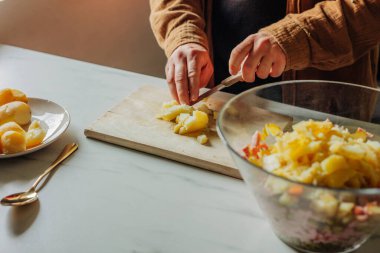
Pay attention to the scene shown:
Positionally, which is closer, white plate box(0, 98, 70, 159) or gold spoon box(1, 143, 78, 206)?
gold spoon box(1, 143, 78, 206)

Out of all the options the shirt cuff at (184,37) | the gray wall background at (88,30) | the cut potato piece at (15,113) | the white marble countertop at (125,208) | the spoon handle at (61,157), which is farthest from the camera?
the gray wall background at (88,30)

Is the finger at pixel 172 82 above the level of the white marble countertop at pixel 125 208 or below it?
above

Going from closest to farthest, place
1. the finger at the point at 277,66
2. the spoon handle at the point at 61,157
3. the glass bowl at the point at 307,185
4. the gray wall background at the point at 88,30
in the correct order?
the glass bowl at the point at 307,185 → the spoon handle at the point at 61,157 → the finger at the point at 277,66 → the gray wall background at the point at 88,30

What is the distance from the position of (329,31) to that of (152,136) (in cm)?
50

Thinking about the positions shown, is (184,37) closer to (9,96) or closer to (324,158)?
(9,96)

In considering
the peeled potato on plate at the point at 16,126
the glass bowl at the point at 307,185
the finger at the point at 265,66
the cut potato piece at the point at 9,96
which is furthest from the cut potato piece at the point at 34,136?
the finger at the point at 265,66

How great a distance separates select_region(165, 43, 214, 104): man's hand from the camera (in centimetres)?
103

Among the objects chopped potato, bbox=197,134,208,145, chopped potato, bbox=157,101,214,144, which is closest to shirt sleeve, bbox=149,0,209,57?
chopped potato, bbox=157,101,214,144

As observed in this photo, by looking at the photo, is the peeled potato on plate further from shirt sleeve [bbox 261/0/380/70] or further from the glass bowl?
shirt sleeve [bbox 261/0/380/70]

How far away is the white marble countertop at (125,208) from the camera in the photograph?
0.68 meters

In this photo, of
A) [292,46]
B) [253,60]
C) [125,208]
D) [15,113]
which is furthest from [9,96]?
[292,46]

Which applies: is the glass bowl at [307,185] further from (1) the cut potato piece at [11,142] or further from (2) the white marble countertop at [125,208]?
(1) the cut potato piece at [11,142]

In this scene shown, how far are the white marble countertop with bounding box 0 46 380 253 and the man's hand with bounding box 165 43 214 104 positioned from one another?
21cm

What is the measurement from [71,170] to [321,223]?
0.45 metres
